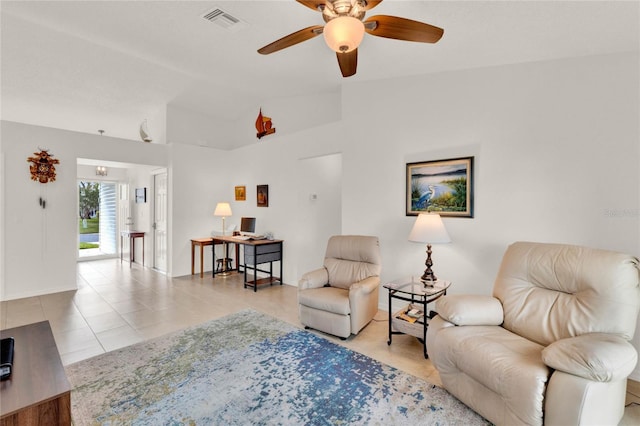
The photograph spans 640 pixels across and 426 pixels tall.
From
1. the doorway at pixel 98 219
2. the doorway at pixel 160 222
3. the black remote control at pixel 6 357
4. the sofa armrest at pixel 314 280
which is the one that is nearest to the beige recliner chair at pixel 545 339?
the sofa armrest at pixel 314 280

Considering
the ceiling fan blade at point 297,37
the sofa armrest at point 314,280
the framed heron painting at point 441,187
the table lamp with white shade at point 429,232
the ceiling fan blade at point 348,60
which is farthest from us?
the sofa armrest at point 314,280

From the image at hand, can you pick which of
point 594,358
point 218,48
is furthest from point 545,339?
point 218,48

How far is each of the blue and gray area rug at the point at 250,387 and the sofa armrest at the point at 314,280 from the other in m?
0.57

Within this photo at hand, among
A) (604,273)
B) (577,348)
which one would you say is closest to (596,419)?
(577,348)

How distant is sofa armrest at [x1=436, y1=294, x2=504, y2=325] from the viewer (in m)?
2.11

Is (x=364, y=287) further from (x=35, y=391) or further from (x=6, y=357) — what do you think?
(x=6, y=357)

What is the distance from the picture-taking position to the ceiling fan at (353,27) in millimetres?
1669

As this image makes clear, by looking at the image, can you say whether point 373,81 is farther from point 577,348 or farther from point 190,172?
point 190,172

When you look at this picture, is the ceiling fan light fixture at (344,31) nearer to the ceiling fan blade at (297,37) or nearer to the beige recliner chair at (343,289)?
the ceiling fan blade at (297,37)

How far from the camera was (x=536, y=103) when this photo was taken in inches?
107

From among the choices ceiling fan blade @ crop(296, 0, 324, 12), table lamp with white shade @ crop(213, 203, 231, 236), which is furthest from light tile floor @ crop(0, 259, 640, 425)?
ceiling fan blade @ crop(296, 0, 324, 12)

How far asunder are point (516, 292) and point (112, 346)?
142 inches

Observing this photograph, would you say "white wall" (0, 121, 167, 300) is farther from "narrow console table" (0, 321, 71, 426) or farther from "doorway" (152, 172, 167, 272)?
"narrow console table" (0, 321, 71, 426)

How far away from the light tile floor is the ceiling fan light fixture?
2.45 m
